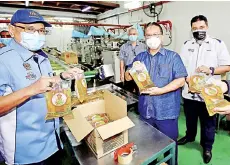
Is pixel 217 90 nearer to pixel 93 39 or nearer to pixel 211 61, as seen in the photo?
pixel 211 61

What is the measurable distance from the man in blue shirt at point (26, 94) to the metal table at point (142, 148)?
0.22 m

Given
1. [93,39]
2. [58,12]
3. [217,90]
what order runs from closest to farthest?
1. [217,90]
2. [93,39]
3. [58,12]

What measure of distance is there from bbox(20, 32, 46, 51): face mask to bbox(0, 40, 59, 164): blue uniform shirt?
0.16 feet

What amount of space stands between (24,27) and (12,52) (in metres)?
0.20

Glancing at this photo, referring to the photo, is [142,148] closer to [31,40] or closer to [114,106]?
[114,106]

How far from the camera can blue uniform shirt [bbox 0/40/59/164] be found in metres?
1.02

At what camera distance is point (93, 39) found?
502 cm

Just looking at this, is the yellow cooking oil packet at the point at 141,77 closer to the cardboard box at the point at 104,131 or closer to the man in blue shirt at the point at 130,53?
the cardboard box at the point at 104,131

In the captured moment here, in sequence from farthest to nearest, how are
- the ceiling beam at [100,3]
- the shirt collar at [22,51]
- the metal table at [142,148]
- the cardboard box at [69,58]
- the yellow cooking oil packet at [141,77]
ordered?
the ceiling beam at [100,3], the cardboard box at [69,58], the yellow cooking oil packet at [141,77], the metal table at [142,148], the shirt collar at [22,51]

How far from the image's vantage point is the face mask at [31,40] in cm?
115

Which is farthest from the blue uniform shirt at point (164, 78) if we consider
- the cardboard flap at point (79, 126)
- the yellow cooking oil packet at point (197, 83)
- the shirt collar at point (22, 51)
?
the shirt collar at point (22, 51)

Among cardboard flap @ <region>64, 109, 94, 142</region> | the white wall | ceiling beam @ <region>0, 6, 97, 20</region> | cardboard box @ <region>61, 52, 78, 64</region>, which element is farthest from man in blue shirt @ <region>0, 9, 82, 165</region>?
ceiling beam @ <region>0, 6, 97, 20</region>

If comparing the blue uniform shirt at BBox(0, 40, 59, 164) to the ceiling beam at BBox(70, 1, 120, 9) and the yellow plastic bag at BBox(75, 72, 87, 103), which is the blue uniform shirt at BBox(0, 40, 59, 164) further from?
the ceiling beam at BBox(70, 1, 120, 9)

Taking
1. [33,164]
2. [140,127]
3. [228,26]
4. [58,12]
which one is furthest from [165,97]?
[58,12]
